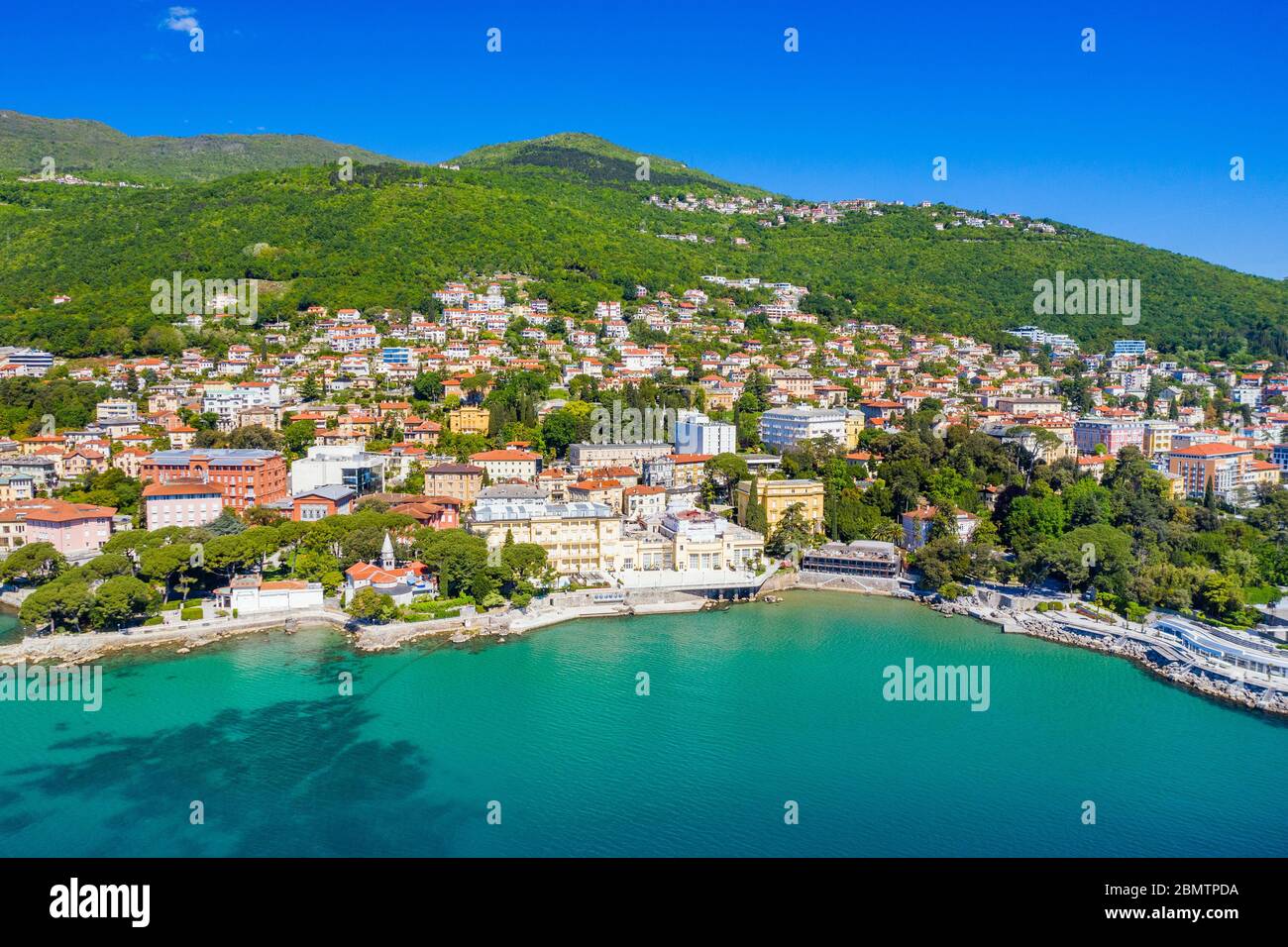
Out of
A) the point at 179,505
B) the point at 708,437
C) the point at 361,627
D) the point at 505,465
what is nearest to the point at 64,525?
the point at 179,505

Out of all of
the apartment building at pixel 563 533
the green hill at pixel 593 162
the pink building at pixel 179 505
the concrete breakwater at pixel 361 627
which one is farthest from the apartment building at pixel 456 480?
the green hill at pixel 593 162

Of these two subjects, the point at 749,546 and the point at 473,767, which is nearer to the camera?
the point at 473,767

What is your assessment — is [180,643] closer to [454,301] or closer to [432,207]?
[454,301]

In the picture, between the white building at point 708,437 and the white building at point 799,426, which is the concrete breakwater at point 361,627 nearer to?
the white building at point 708,437

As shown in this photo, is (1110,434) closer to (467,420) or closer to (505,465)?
(505,465)

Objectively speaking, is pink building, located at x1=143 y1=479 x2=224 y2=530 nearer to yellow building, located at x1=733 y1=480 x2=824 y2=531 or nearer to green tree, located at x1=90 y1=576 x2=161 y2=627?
green tree, located at x1=90 y1=576 x2=161 y2=627

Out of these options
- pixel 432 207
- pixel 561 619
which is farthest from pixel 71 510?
pixel 432 207
